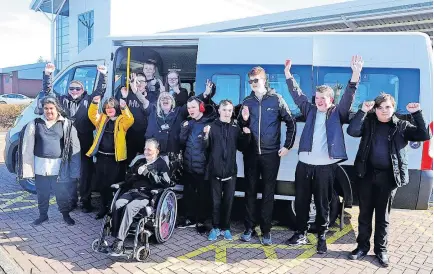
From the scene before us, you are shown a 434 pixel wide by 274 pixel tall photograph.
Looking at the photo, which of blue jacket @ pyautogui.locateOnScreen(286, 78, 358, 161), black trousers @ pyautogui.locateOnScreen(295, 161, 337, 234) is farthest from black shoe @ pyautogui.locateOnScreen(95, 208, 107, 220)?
blue jacket @ pyautogui.locateOnScreen(286, 78, 358, 161)

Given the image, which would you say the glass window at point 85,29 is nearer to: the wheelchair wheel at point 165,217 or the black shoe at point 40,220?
the black shoe at point 40,220

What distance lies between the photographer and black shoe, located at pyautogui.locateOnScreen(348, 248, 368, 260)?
12.6 feet

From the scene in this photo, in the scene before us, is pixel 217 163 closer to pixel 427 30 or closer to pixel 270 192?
pixel 270 192

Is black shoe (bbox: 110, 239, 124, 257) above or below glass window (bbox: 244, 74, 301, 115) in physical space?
below

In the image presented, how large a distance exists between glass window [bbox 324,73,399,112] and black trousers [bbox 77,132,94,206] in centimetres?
325

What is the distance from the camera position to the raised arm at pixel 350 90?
140 inches

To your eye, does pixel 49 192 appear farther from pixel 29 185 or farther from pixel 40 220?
pixel 29 185

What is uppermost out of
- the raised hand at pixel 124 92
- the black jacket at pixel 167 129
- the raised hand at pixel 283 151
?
the raised hand at pixel 124 92

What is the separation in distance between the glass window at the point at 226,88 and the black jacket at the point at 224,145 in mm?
517

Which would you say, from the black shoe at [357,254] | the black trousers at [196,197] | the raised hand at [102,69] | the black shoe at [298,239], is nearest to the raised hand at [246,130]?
the black trousers at [196,197]

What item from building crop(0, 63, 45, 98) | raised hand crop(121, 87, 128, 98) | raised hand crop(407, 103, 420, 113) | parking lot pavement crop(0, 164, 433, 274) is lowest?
parking lot pavement crop(0, 164, 433, 274)

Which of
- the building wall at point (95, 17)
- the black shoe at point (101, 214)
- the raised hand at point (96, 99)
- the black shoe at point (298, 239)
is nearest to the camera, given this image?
the black shoe at point (298, 239)

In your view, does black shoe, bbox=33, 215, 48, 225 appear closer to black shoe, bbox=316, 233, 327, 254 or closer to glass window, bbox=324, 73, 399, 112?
black shoe, bbox=316, 233, 327, 254

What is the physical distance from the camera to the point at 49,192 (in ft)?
15.4
